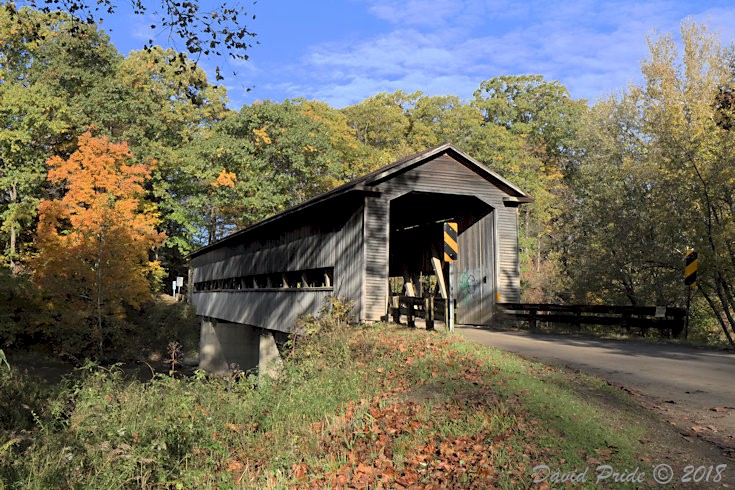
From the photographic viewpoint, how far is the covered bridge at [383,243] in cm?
1351

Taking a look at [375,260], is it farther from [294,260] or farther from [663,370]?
[663,370]

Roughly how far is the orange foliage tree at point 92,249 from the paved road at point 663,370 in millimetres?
15581

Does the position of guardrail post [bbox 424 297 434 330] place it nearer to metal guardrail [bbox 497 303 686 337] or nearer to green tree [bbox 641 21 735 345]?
metal guardrail [bbox 497 303 686 337]

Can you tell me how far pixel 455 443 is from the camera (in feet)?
16.8

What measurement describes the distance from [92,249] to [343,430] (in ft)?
60.8

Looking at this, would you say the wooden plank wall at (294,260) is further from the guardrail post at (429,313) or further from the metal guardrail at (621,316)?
the metal guardrail at (621,316)

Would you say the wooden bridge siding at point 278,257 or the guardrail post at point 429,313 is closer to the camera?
the guardrail post at point 429,313

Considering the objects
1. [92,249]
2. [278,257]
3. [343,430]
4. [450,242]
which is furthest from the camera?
[92,249]

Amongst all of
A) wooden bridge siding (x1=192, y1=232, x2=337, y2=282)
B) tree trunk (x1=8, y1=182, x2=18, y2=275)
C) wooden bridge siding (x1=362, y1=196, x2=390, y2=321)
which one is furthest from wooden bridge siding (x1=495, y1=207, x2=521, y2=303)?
tree trunk (x1=8, y1=182, x2=18, y2=275)

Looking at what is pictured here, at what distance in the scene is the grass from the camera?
4828 mm

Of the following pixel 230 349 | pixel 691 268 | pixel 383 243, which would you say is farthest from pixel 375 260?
pixel 230 349

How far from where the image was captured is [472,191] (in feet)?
49.3

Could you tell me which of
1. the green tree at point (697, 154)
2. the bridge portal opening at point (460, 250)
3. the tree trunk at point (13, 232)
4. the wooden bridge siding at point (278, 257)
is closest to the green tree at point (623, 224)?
the green tree at point (697, 154)

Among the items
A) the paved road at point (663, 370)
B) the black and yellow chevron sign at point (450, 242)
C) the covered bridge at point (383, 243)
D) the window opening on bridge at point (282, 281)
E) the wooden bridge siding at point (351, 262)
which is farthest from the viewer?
the window opening on bridge at point (282, 281)
